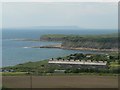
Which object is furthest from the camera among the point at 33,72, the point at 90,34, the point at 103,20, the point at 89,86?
the point at 90,34

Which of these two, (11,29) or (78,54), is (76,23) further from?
(11,29)

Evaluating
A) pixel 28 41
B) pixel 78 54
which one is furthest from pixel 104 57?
pixel 28 41

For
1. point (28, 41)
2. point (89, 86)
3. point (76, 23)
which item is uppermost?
point (76, 23)

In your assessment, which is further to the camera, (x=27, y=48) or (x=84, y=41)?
(x=27, y=48)
